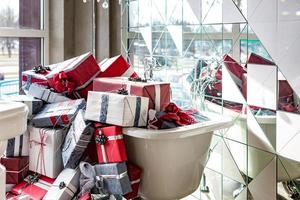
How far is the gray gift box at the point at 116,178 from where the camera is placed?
4.99 ft

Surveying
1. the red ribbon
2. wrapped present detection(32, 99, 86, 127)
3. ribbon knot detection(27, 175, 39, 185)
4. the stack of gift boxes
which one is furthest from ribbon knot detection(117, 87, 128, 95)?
ribbon knot detection(27, 175, 39, 185)

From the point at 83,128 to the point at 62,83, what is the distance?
426 mm

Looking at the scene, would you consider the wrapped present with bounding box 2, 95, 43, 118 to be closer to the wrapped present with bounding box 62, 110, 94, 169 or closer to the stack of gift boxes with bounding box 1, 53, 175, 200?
the stack of gift boxes with bounding box 1, 53, 175, 200

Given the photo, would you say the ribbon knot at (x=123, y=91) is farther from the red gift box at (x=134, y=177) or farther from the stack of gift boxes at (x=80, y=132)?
the red gift box at (x=134, y=177)

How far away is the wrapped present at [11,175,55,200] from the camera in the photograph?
173 cm

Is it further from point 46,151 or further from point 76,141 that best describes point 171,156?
point 46,151

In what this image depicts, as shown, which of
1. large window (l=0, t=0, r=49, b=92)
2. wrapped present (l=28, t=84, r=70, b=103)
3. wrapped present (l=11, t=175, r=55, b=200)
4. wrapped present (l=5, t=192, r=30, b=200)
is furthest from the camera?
large window (l=0, t=0, r=49, b=92)

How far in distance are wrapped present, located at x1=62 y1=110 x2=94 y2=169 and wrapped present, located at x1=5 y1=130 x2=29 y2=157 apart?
277 mm

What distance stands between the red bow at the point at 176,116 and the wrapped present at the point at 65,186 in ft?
1.88

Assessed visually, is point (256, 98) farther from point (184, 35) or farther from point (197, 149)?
point (184, 35)

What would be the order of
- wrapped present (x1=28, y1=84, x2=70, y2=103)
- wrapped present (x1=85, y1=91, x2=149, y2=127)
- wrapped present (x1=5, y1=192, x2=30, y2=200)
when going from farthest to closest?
wrapped present (x1=28, y1=84, x2=70, y2=103), wrapped present (x1=85, y1=91, x2=149, y2=127), wrapped present (x1=5, y1=192, x2=30, y2=200)

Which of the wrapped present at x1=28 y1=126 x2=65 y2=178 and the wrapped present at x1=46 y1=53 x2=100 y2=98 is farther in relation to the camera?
the wrapped present at x1=46 y1=53 x2=100 y2=98

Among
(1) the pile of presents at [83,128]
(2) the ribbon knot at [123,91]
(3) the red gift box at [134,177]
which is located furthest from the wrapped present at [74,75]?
(3) the red gift box at [134,177]

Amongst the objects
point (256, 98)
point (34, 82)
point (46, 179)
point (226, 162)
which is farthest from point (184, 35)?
point (46, 179)
